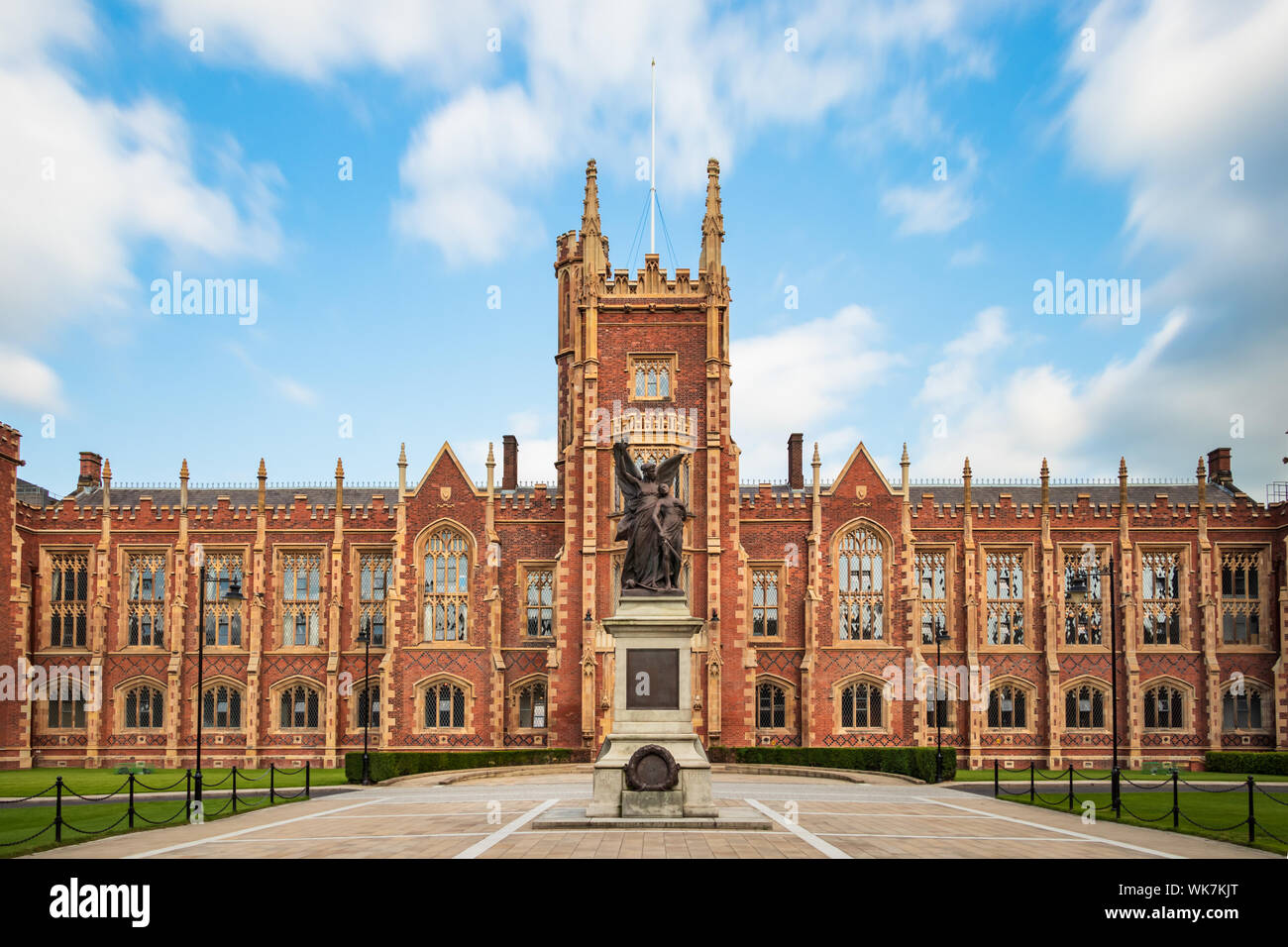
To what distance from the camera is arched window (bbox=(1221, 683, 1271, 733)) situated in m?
47.0

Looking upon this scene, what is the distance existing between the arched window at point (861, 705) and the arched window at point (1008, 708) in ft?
16.6

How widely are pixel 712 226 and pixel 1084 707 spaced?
26.2 metres

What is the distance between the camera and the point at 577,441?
153 ft

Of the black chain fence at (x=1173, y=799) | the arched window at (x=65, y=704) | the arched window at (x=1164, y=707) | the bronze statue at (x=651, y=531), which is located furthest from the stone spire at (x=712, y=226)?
the arched window at (x=65, y=704)

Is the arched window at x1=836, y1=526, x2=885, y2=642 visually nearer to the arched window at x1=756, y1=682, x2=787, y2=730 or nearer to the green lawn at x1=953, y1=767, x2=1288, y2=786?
the arched window at x1=756, y1=682, x2=787, y2=730

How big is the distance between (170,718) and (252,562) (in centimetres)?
738

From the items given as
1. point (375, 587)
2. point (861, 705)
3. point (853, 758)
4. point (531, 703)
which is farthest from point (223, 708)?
point (861, 705)

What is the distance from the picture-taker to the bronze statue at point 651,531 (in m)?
20.8

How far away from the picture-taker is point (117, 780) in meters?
37.2

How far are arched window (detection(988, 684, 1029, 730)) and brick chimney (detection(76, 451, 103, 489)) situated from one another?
43.4m

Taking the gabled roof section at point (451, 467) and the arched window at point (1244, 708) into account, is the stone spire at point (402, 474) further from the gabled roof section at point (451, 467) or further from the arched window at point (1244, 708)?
the arched window at point (1244, 708)
